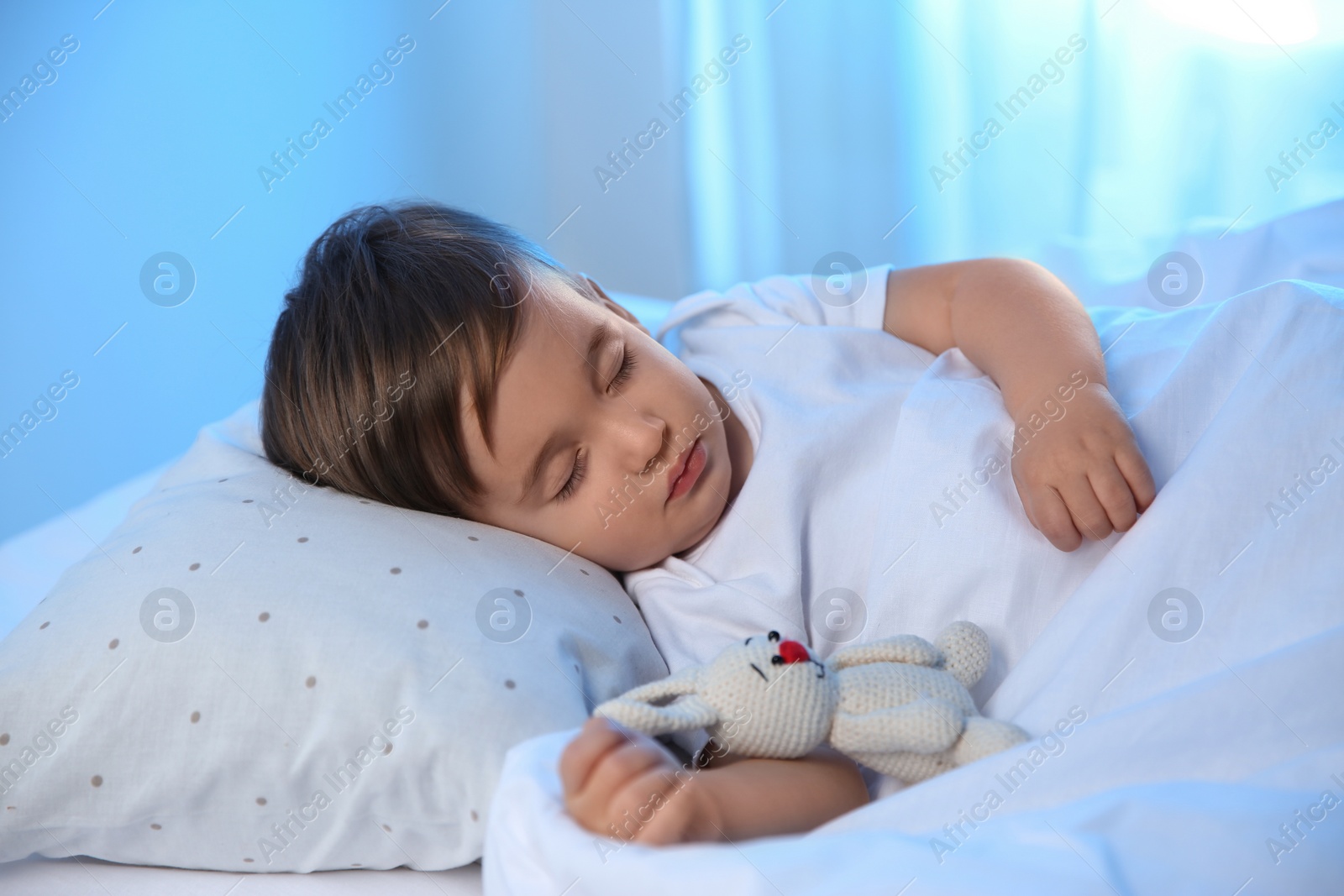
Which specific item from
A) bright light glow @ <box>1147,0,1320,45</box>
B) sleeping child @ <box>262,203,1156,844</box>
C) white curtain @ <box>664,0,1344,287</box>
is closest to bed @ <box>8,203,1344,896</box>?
sleeping child @ <box>262,203,1156,844</box>

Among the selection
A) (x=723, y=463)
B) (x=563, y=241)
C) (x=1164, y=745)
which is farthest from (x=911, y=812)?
(x=563, y=241)

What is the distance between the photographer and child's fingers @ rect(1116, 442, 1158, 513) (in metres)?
0.81

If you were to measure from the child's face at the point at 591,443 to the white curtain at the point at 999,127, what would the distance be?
2.65 feet

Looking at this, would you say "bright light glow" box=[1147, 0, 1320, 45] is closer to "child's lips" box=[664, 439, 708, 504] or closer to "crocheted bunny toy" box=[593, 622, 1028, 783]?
"child's lips" box=[664, 439, 708, 504]

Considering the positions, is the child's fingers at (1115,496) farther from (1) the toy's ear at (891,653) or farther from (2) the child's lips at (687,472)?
(2) the child's lips at (687,472)

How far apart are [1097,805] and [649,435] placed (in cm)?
49

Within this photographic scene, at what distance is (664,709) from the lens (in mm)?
587

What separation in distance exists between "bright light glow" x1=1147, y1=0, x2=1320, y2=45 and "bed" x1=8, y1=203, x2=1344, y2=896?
3.73 feet

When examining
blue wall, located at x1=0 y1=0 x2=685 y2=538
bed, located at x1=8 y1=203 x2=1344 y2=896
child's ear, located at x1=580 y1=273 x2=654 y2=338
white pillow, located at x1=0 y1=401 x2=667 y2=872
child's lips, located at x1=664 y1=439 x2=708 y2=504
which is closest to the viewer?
bed, located at x1=8 y1=203 x2=1344 y2=896

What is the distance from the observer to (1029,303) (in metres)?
1.01

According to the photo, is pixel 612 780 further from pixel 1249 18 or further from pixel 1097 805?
pixel 1249 18

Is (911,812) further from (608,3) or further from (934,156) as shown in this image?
(608,3)

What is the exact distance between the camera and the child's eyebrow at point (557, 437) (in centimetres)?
87

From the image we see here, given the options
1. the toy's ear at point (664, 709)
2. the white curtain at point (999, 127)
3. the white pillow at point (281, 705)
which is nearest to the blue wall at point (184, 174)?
the white curtain at point (999, 127)
